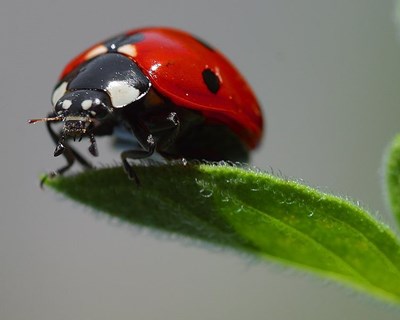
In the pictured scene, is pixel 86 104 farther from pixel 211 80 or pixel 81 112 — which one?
pixel 211 80

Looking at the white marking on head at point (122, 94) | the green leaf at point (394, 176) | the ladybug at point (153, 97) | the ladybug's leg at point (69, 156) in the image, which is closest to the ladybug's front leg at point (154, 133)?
the ladybug at point (153, 97)

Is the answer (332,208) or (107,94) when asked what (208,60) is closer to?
(107,94)

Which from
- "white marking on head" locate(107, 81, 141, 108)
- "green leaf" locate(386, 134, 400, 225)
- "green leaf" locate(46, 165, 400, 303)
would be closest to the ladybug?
"white marking on head" locate(107, 81, 141, 108)

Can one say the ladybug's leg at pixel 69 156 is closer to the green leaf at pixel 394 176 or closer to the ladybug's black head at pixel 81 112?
the ladybug's black head at pixel 81 112

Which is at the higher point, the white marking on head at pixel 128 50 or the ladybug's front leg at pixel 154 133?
the white marking on head at pixel 128 50

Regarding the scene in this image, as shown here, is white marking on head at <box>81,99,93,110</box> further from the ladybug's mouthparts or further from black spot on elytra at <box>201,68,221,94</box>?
black spot on elytra at <box>201,68,221,94</box>

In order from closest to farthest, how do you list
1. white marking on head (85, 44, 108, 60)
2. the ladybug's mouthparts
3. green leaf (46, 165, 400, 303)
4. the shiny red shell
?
1. green leaf (46, 165, 400, 303)
2. the ladybug's mouthparts
3. the shiny red shell
4. white marking on head (85, 44, 108, 60)
